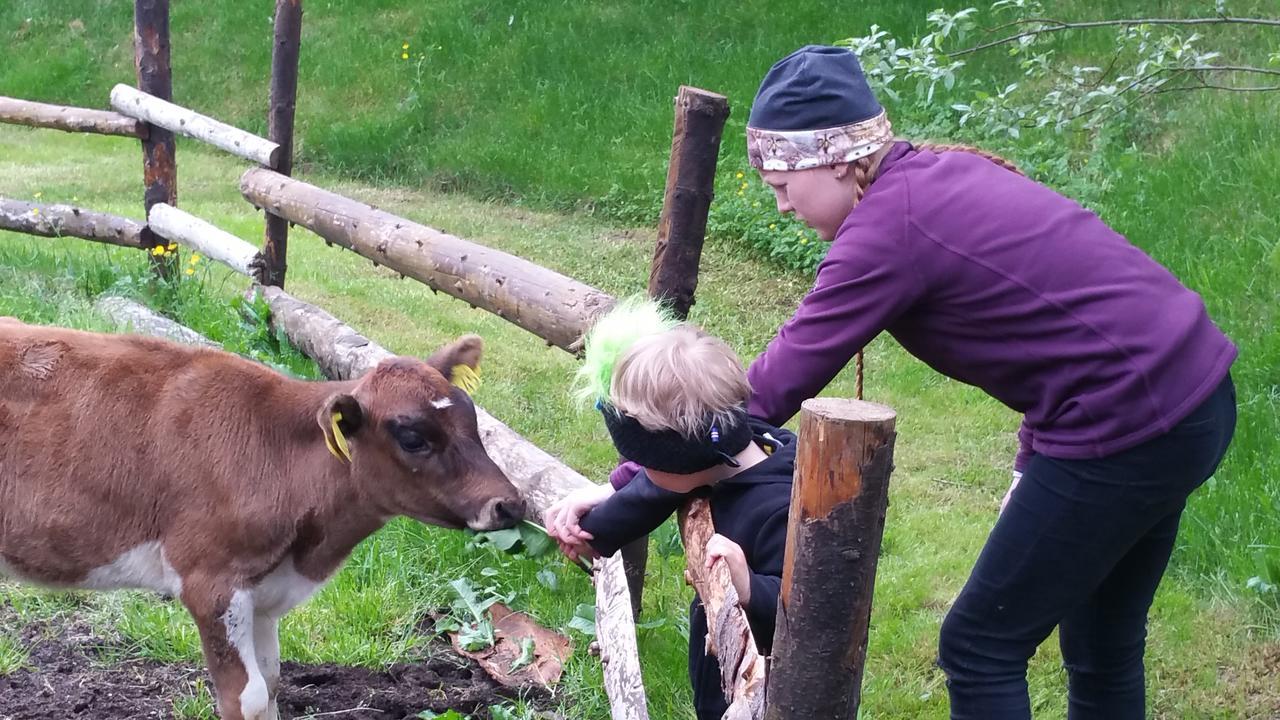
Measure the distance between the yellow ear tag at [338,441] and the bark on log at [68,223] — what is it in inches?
203

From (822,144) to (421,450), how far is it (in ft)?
5.67

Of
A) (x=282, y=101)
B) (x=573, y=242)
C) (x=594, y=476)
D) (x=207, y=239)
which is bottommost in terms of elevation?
(x=573, y=242)

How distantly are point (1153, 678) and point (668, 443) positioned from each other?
8.33 ft

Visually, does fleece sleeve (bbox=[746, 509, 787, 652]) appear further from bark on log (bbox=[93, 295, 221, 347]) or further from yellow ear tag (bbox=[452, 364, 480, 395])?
bark on log (bbox=[93, 295, 221, 347])

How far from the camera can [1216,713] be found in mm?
4152

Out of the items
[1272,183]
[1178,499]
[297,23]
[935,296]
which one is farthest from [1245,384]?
[297,23]

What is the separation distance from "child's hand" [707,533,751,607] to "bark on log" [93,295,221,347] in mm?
4776

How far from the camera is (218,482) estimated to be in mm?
3891

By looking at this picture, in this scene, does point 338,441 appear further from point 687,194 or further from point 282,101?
point 282,101

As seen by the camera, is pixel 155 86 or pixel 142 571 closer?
pixel 142 571

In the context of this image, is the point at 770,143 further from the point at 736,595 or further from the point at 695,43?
the point at 695,43

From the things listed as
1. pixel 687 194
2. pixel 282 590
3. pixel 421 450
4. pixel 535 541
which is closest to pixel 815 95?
pixel 687 194

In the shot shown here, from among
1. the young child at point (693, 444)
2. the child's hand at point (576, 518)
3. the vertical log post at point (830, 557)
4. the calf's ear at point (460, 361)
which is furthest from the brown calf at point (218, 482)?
the vertical log post at point (830, 557)

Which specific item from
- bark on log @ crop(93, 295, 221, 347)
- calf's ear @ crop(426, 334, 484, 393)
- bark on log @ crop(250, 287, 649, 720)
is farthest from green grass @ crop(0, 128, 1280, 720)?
calf's ear @ crop(426, 334, 484, 393)
